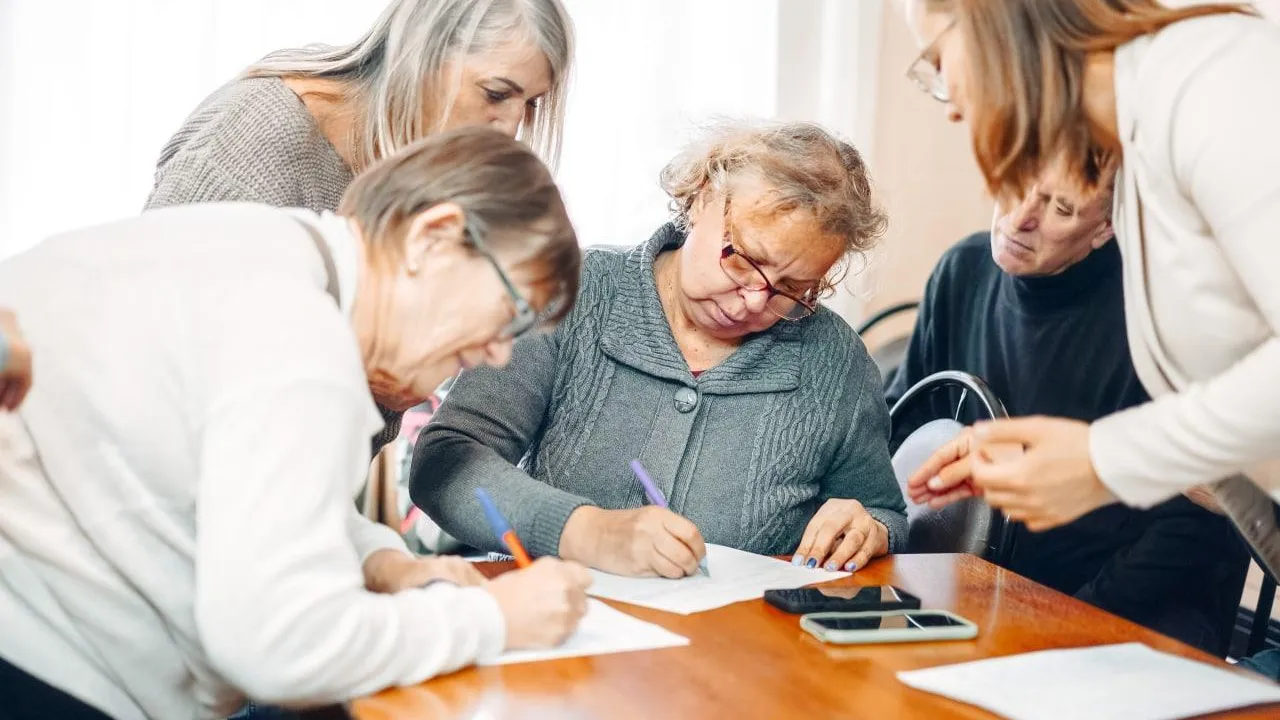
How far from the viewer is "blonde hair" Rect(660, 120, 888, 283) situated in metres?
1.66

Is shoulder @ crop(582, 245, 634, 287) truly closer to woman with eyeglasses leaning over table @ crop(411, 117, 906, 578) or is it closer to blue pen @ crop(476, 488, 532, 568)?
woman with eyeglasses leaning over table @ crop(411, 117, 906, 578)

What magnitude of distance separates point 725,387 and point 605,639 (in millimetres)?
599

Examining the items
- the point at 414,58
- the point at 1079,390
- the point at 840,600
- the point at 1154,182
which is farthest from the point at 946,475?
the point at 1079,390

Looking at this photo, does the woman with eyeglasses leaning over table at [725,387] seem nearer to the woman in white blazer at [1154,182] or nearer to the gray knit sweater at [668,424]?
the gray knit sweater at [668,424]

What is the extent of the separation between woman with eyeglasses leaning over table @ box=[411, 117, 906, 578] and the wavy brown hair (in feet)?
1.79

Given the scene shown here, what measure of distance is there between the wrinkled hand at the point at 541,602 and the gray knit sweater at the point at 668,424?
45 centimetres

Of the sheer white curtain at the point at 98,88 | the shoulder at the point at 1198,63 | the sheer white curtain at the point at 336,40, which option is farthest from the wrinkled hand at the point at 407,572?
the sheer white curtain at the point at 98,88

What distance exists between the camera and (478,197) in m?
1.07

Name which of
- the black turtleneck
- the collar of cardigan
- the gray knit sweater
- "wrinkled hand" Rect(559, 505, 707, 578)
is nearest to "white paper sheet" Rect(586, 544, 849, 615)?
"wrinkled hand" Rect(559, 505, 707, 578)

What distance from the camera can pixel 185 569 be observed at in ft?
3.31

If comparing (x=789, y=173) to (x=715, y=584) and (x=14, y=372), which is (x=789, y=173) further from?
→ (x=14, y=372)

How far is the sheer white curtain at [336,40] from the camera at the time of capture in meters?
2.28

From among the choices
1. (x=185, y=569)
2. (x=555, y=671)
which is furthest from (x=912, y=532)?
(x=185, y=569)

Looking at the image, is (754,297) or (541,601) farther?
(754,297)
